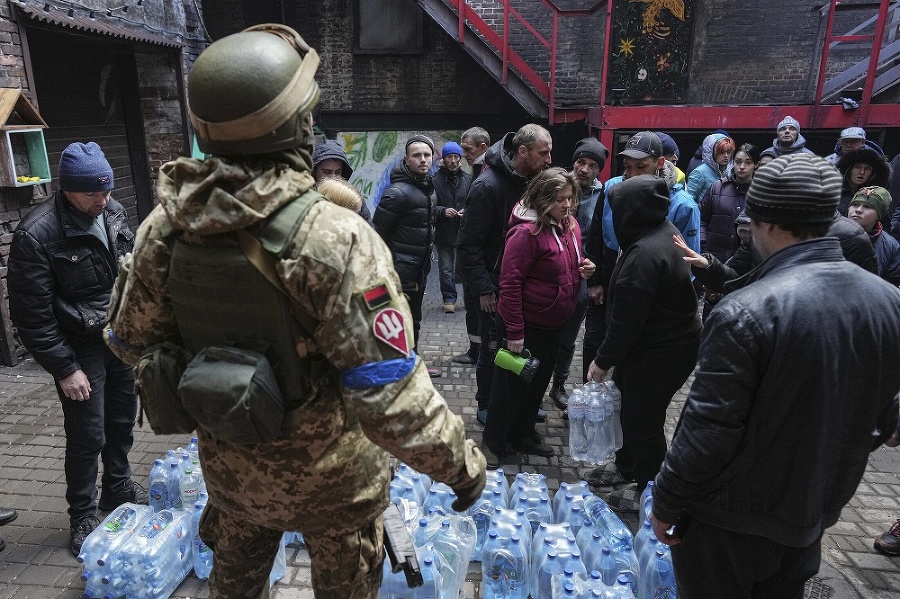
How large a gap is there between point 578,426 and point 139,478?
318 centimetres

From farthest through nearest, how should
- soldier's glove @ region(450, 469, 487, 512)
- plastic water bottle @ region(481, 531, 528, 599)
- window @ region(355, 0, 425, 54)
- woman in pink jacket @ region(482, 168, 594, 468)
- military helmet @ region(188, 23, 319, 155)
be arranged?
window @ region(355, 0, 425, 54) < woman in pink jacket @ region(482, 168, 594, 468) < plastic water bottle @ region(481, 531, 528, 599) < soldier's glove @ region(450, 469, 487, 512) < military helmet @ region(188, 23, 319, 155)

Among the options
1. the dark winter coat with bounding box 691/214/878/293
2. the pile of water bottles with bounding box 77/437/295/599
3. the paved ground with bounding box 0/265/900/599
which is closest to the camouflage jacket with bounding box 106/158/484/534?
the pile of water bottles with bounding box 77/437/295/599

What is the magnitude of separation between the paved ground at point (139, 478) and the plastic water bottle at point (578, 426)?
0.09 metres

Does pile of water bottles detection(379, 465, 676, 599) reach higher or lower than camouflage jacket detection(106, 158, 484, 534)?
lower

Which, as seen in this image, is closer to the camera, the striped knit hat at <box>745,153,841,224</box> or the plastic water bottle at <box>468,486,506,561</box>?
the striped knit hat at <box>745,153,841,224</box>

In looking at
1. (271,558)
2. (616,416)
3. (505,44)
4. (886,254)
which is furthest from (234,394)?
(505,44)

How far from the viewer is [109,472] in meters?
3.72

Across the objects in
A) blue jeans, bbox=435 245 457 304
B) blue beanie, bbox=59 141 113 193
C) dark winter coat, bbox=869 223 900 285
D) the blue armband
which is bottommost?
blue jeans, bbox=435 245 457 304

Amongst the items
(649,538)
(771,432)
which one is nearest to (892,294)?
(771,432)

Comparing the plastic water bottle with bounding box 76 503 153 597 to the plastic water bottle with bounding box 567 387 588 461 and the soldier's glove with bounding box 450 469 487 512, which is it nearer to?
the soldier's glove with bounding box 450 469 487 512

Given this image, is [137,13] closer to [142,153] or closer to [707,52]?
[142,153]

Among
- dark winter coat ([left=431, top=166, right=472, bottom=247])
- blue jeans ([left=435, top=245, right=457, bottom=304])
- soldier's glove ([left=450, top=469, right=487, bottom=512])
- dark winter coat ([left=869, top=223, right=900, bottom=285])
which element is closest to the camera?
soldier's glove ([left=450, top=469, right=487, bottom=512])

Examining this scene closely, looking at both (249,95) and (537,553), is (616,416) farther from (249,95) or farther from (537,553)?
(249,95)

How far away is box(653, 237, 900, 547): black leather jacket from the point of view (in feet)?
6.36
